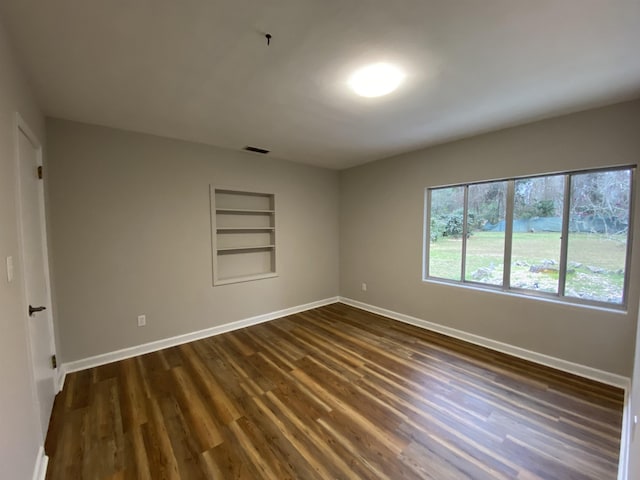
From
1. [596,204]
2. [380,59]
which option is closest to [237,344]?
[380,59]

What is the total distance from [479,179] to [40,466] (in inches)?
174

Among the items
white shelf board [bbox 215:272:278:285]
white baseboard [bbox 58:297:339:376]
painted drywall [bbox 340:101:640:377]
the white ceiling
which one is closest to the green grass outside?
painted drywall [bbox 340:101:640:377]

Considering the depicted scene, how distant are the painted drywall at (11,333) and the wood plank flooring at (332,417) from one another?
0.45m

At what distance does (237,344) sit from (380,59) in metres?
3.25

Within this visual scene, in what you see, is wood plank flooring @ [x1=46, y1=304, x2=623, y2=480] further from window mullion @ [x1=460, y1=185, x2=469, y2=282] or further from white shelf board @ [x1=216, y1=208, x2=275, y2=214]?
white shelf board @ [x1=216, y1=208, x2=275, y2=214]

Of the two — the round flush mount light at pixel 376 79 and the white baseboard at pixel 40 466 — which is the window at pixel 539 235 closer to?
the round flush mount light at pixel 376 79

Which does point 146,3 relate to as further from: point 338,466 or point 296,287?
point 296,287

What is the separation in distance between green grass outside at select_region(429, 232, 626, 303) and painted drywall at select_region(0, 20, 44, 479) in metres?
3.98

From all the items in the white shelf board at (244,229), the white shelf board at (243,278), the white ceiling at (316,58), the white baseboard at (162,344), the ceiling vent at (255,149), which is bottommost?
the white baseboard at (162,344)

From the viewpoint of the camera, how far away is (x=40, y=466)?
153cm

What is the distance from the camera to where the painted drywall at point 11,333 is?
3.84 feet

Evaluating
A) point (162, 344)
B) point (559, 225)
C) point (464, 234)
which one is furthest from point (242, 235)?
point (559, 225)

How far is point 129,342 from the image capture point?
2.98 m

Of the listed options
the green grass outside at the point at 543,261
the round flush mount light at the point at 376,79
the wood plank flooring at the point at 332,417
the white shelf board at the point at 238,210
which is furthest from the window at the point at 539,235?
the white shelf board at the point at 238,210
